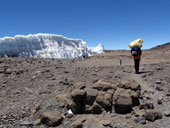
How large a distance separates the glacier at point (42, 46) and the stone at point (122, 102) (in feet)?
73.3

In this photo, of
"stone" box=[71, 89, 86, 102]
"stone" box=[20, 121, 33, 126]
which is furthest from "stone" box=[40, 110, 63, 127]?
"stone" box=[71, 89, 86, 102]

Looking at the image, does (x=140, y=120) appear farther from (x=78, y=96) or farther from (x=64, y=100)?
(x=64, y=100)

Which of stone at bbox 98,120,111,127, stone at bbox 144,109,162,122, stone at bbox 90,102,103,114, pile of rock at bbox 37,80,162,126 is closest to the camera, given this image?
stone at bbox 98,120,111,127

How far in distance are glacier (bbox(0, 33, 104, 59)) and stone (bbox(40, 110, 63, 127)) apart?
2273cm

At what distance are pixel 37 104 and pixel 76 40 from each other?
31.8 meters

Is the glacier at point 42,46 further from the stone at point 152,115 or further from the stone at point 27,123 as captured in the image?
the stone at point 152,115

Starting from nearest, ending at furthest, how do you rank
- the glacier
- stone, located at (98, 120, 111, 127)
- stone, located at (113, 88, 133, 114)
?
stone, located at (98, 120, 111, 127) → stone, located at (113, 88, 133, 114) → the glacier

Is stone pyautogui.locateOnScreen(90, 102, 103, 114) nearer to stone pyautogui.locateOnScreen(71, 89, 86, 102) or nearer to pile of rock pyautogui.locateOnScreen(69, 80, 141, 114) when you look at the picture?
pile of rock pyautogui.locateOnScreen(69, 80, 141, 114)

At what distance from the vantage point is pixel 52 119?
4.44m

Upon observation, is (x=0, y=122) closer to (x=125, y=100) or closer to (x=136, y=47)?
(x=125, y=100)

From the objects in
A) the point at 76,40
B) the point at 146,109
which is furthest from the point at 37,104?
the point at 76,40

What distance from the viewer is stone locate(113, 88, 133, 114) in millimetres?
4793

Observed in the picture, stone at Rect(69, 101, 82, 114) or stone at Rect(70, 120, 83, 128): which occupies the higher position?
stone at Rect(69, 101, 82, 114)

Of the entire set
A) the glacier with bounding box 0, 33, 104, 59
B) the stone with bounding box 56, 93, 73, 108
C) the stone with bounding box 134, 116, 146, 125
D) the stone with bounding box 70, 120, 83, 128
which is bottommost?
the stone with bounding box 70, 120, 83, 128
